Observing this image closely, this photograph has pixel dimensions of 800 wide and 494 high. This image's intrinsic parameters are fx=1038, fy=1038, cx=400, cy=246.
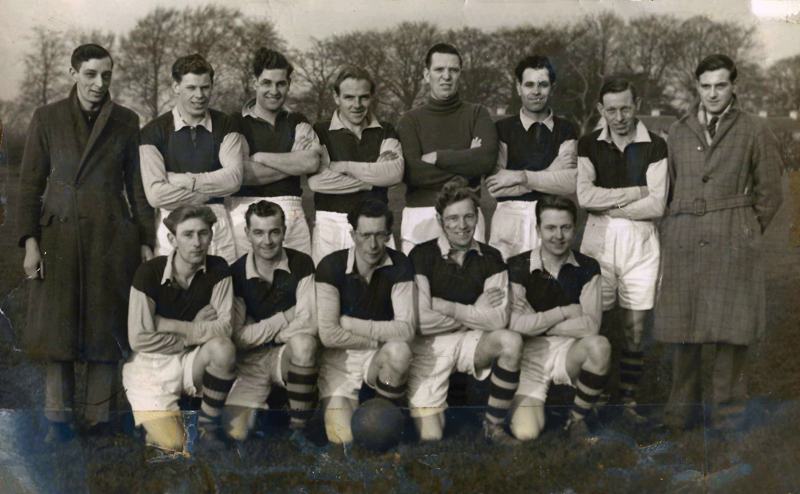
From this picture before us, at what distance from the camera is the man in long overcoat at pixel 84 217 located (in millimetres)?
5004

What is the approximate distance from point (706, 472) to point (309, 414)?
2046mm

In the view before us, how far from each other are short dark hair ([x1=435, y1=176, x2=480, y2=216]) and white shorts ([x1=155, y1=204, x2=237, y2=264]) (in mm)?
1024

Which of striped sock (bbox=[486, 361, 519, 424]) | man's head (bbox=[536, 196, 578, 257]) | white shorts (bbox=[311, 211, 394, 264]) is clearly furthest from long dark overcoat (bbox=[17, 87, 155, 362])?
man's head (bbox=[536, 196, 578, 257])

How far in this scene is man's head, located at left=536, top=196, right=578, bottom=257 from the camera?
5.10 meters

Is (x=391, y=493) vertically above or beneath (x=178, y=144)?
beneath

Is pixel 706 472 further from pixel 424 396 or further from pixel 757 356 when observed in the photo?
pixel 424 396

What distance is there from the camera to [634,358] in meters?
5.22

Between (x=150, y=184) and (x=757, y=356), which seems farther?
(x=757, y=356)

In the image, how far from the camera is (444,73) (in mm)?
5145

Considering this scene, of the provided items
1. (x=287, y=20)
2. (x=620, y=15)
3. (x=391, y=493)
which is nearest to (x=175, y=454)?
(x=391, y=493)

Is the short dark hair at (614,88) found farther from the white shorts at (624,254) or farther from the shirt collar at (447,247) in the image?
the shirt collar at (447,247)

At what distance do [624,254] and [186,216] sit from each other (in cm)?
216

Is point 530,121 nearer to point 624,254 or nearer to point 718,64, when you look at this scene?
point 624,254

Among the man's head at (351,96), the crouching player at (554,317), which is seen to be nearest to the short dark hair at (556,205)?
the crouching player at (554,317)
